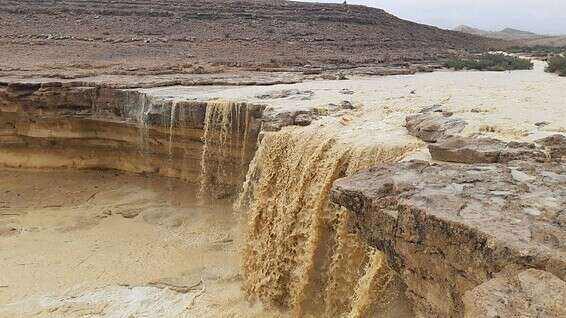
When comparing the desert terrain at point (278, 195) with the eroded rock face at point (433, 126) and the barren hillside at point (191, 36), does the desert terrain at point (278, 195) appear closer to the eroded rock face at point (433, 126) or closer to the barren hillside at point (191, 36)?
the eroded rock face at point (433, 126)

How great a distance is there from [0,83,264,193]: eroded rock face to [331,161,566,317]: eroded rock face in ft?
15.9

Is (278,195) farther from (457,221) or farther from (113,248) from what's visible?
(457,221)

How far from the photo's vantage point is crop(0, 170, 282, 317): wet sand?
692 cm

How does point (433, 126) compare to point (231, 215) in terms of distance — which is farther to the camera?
point (231, 215)

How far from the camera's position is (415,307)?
3961mm

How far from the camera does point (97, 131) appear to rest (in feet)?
33.1

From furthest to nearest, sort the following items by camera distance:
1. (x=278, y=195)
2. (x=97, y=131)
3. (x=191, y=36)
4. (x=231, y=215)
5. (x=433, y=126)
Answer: (x=191, y=36)
(x=97, y=131)
(x=231, y=215)
(x=278, y=195)
(x=433, y=126)

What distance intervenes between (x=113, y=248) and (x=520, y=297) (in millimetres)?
6810

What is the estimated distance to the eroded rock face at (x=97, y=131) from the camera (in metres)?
9.09

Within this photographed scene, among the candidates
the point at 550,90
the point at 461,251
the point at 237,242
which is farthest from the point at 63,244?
the point at 550,90

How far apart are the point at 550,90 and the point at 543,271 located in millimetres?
8306

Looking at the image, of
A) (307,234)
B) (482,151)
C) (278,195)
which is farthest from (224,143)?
(482,151)

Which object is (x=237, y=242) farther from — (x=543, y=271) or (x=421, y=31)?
(x=421, y=31)

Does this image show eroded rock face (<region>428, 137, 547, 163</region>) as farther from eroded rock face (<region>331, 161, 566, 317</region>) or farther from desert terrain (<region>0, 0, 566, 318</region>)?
eroded rock face (<region>331, 161, 566, 317</region>)
